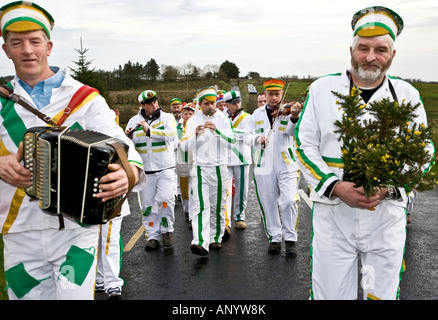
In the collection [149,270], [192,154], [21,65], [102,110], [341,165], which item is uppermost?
[21,65]

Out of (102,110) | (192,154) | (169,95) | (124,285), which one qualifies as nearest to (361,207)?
(102,110)

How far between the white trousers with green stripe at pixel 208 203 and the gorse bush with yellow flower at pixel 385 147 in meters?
4.12

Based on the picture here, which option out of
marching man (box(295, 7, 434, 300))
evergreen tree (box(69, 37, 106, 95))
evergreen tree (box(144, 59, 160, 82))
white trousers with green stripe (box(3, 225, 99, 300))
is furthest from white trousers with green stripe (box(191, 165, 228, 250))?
evergreen tree (box(144, 59, 160, 82))

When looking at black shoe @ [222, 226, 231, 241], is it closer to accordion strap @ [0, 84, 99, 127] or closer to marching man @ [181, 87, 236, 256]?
marching man @ [181, 87, 236, 256]

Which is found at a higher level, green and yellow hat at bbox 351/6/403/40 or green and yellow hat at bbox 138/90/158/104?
green and yellow hat at bbox 351/6/403/40

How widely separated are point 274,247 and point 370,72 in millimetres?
4191

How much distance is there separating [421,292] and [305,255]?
181 centimetres

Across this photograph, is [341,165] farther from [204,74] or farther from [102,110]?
[204,74]

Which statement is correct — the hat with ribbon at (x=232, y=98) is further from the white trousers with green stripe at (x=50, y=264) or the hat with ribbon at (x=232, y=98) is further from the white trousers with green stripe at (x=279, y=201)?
the white trousers with green stripe at (x=50, y=264)

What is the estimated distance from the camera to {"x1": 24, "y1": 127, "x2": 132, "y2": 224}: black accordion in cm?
257

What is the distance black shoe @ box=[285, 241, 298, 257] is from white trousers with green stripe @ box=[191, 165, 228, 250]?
119cm

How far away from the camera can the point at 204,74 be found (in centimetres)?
8400

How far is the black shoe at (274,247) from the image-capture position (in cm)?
675

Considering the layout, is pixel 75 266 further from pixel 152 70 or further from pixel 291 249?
pixel 152 70
